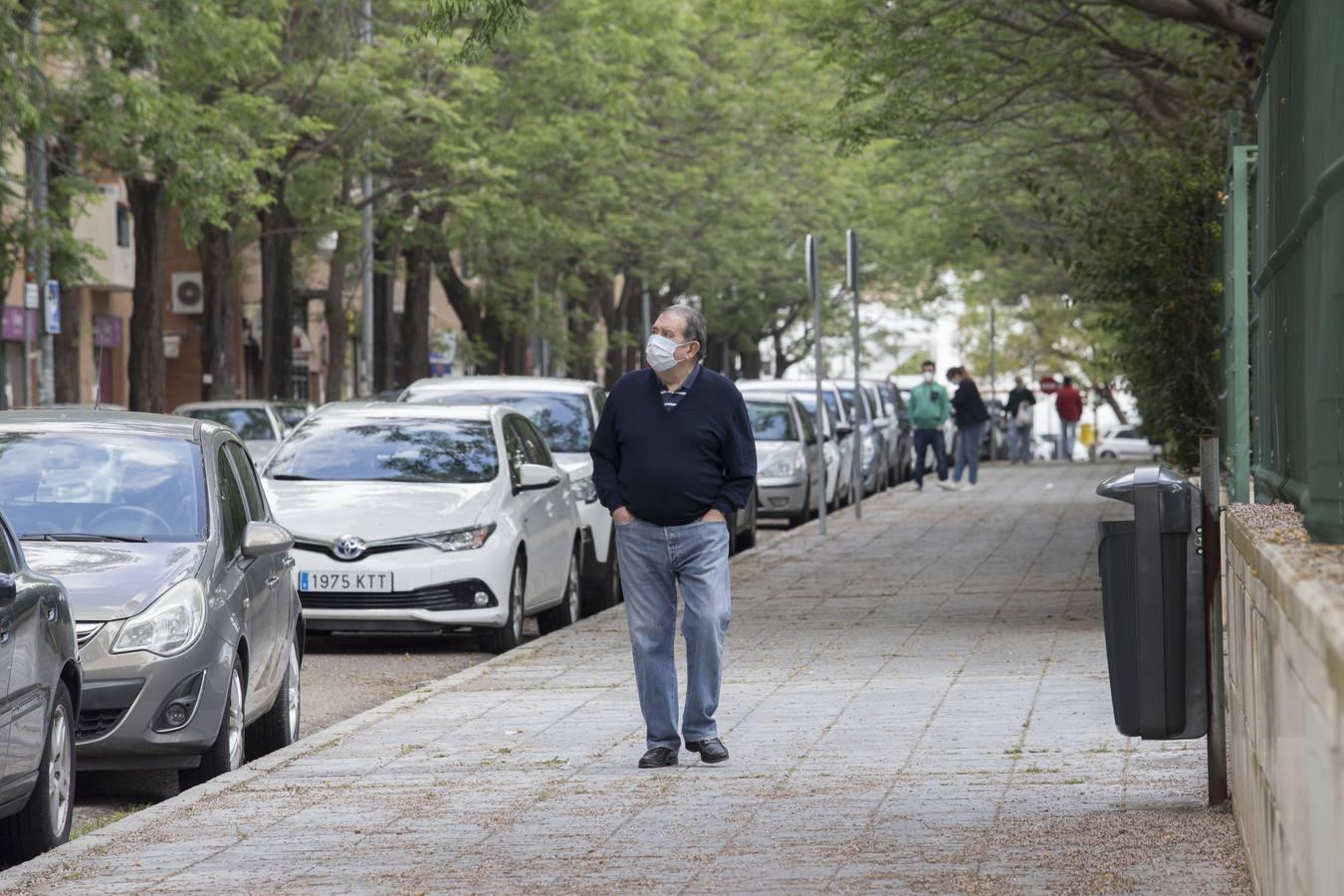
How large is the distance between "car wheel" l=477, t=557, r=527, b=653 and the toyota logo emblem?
0.88 m

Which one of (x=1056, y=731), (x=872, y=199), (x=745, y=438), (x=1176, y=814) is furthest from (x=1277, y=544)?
(x=872, y=199)

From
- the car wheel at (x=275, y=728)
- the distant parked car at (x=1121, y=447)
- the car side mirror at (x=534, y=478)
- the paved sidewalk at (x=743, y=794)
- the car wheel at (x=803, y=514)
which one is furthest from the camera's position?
the distant parked car at (x=1121, y=447)

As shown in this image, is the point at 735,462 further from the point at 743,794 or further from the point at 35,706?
the point at 35,706

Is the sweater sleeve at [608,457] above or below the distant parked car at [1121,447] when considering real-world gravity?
above

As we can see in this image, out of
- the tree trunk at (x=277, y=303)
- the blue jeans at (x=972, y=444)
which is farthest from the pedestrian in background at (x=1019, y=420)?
the tree trunk at (x=277, y=303)

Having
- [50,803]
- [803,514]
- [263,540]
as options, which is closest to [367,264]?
[803,514]

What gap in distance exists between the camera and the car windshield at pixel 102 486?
957cm

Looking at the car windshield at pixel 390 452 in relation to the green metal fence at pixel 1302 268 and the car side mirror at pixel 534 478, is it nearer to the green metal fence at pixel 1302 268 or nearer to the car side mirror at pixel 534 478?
the car side mirror at pixel 534 478

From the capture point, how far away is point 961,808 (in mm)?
7582

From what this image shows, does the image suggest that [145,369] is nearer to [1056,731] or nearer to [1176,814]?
[1056,731]

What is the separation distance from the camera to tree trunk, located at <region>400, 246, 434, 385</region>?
142 ft

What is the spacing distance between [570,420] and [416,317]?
2538 centimetres

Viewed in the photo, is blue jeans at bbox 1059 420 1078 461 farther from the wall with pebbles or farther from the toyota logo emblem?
the wall with pebbles

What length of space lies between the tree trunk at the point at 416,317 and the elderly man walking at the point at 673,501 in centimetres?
3428
